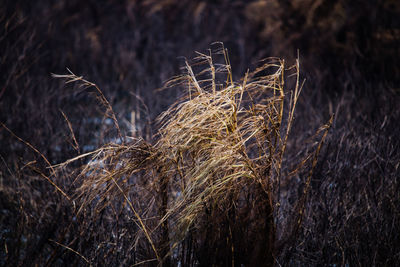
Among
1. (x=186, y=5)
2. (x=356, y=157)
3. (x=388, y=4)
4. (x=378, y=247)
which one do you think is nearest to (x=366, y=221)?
(x=378, y=247)

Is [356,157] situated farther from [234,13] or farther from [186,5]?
[186,5]

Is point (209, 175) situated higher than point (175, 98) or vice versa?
point (209, 175)

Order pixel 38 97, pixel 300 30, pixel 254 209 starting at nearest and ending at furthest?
1. pixel 254 209
2. pixel 38 97
3. pixel 300 30

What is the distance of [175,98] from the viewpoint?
455 centimetres

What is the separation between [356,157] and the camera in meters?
3.60

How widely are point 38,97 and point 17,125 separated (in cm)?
77

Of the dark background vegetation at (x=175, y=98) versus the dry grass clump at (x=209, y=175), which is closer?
the dry grass clump at (x=209, y=175)

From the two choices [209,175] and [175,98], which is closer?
[209,175]

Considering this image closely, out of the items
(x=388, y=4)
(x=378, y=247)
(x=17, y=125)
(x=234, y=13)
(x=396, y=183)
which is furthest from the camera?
(x=234, y=13)

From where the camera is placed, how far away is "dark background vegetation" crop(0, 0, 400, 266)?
2928 millimetres

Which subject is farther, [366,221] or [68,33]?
[68,33]

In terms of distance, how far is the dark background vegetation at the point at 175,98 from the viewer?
293cm

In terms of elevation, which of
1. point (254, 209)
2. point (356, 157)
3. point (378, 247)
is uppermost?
point (254, 209)

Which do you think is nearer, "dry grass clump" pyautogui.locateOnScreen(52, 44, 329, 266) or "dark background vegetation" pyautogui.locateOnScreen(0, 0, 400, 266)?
"dry grass clump" pyautogui.locateOnScreen(52, 44, 329, 266)
